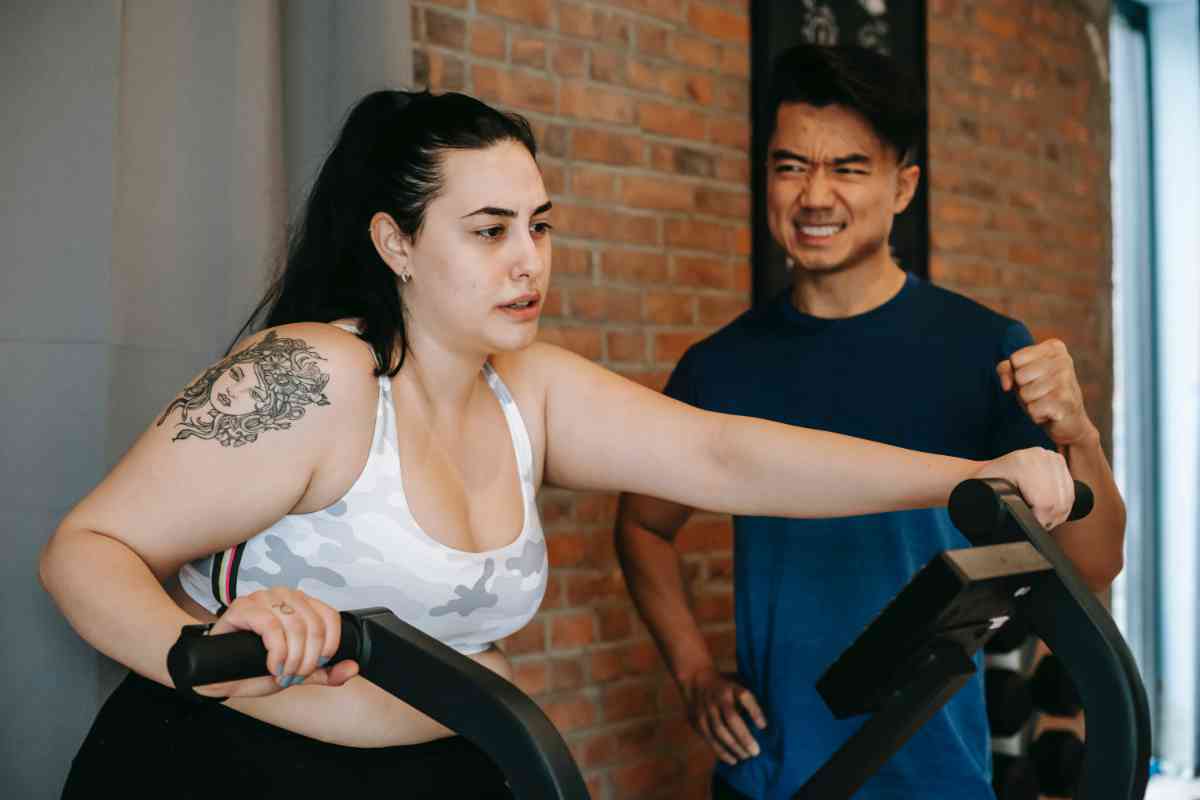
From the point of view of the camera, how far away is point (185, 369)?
174 cm

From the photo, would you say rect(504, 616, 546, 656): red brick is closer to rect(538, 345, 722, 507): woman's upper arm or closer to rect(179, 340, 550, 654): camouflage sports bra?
rect(538, 345, 722, 507): woman's upper arm

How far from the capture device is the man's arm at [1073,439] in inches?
61.5

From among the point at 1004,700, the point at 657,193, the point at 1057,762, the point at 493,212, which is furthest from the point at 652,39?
the point at 1057,762

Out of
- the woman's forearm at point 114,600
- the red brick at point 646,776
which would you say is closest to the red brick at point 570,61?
the red brick at point 646,776

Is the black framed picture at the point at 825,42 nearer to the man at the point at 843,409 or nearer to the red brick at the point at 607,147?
the red brick at the point at 607,147

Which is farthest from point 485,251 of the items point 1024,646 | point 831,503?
point 1024,646

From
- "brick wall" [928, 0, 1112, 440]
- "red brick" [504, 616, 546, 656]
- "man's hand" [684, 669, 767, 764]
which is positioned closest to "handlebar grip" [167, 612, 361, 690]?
"man's hand" [684, 669, 767, 764]

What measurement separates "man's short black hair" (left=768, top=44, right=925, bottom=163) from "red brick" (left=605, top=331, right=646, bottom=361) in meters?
0.69

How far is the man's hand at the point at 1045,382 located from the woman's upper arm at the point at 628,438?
37cm

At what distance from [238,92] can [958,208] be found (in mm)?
2240

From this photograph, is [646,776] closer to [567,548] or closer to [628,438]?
[567,548]

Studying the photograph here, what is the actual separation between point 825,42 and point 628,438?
5.73 feet

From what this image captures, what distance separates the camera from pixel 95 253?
1.66 m

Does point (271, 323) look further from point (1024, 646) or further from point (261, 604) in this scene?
point (1024, 646)
